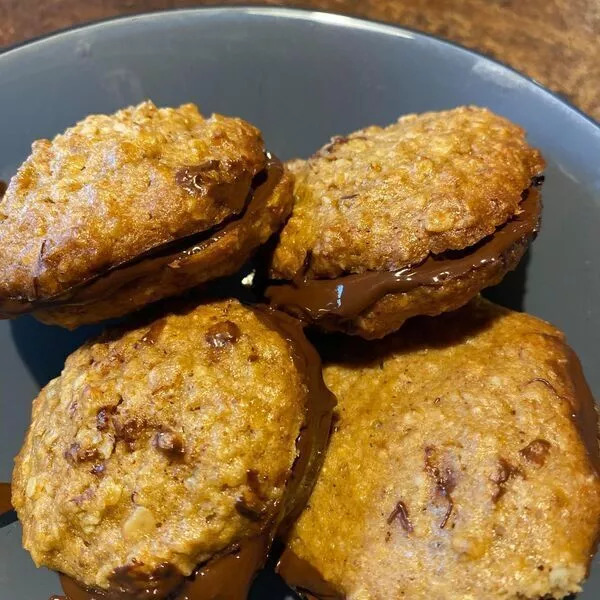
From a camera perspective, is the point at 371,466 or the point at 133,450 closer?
the point at 133,450

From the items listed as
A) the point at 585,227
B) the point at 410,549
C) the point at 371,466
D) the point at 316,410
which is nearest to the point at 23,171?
the point at 316,410

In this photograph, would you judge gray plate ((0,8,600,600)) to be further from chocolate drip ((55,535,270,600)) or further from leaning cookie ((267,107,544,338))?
chocolate drip ((55,535,270,600))

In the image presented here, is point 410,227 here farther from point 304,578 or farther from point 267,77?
point 267,77

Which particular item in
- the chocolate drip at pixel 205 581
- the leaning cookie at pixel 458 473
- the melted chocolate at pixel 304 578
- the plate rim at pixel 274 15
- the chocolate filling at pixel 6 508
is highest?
the plate rim at pixel 274 15

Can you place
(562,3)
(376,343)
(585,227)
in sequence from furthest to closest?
(562,3), (585,227), (376,343)

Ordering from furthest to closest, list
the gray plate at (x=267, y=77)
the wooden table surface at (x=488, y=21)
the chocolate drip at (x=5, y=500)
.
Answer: the wooden table surface at (x=488, y=21), the gray plate at (x=267, y=77), the chocolate drip at (x=5, y=500)

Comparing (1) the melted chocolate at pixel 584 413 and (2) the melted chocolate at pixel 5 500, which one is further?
(2) the melted chocolate at pixel 5 500

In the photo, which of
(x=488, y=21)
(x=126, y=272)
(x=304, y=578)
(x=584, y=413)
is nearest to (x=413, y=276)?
(x=584, y=413)

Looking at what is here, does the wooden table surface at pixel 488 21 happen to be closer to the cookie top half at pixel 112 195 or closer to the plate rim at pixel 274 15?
the plate rim at pixel 274 15

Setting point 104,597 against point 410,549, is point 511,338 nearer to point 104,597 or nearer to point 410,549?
point 410,549

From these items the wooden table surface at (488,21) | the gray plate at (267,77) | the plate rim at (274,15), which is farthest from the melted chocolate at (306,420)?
the wooden table surface at (488,21)
